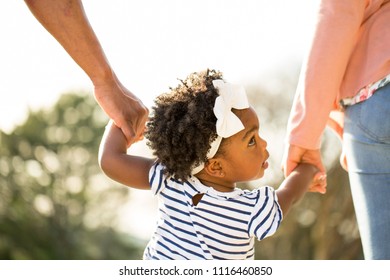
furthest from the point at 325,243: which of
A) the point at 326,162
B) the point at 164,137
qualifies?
the point at 164,137

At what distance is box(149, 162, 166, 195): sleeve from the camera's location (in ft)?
8.37

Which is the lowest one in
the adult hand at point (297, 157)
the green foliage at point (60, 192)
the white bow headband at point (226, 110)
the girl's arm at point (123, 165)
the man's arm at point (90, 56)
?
the green foliage at point (60, 192)

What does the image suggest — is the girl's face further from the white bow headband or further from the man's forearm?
the man's forearm

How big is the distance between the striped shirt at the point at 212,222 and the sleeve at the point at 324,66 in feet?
1.19

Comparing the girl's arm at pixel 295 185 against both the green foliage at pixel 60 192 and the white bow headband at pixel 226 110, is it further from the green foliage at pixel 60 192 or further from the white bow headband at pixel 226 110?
the green foliage at pixel 60 192

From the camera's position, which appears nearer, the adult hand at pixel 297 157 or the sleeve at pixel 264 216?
the sleeve at pixel 264 216

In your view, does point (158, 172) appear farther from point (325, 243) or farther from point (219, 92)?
point (325, 243)

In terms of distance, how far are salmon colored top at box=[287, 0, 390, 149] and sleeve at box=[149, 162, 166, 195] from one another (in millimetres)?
602

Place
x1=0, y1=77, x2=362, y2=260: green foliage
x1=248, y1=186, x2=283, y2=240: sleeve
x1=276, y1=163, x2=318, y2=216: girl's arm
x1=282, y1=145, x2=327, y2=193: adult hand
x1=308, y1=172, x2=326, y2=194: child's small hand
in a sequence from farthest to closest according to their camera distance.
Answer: x1=0, y1=77, x2=362, y2=260: green foliage, x1=308, y1=172, x2=326, y2=194: child's small hand, x1=282, y1=145, x2=327, y2=193: adult hand, x1=276, y1=163, x2=318, y2=216: girl's arm, x1=248, y1=186, x2=283, y2=240: sleeve

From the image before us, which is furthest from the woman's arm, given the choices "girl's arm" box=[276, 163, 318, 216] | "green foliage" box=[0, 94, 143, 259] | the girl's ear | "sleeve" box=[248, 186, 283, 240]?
"green foliage" box=[0, 94, 143, 259]

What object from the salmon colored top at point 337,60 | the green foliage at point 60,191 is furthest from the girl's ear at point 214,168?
the green foliage at point 60,191

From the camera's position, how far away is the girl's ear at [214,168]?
254cm

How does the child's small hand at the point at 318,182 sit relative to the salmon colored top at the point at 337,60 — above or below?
below
